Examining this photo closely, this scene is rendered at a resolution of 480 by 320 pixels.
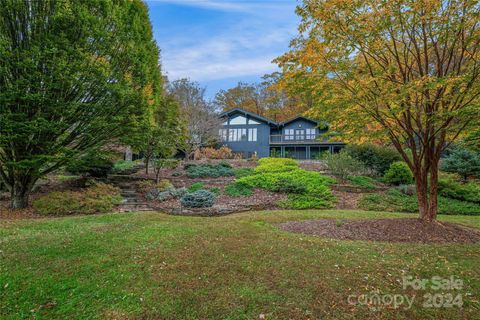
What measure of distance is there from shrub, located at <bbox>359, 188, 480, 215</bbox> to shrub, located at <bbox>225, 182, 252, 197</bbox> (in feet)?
16.9

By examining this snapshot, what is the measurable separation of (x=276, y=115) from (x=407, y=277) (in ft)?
118

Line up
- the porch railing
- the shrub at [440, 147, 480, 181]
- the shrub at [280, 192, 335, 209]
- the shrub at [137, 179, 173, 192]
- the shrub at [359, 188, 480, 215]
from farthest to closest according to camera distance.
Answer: the porch railing
the shrub at [440, 147, 480, 181]
the shrub at [137, 179, 173, 192]
the shrub at [280, 192, 335, 209]
the shrub at [359, 188, 480, 215]

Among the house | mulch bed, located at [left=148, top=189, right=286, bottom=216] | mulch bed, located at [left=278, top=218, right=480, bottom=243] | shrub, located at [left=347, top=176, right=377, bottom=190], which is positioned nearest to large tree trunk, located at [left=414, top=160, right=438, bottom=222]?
mulch bed, located at [left=278, top=218, right=480, bottom=243]

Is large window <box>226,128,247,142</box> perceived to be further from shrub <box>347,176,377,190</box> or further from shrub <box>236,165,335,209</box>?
shrub <box>347,176,377,190</box>

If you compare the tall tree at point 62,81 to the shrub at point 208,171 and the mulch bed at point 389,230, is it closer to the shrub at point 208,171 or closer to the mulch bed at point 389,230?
the shrub at point 208,171

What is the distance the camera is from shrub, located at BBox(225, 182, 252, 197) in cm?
1202

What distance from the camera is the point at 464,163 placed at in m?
13.8

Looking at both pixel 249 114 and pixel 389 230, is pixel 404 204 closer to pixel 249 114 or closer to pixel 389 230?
pixel 389 230

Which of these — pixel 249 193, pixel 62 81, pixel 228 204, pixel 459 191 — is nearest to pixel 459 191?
pixel 459 191

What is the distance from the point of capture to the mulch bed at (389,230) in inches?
231

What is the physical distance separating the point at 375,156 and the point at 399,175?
2.39 metres

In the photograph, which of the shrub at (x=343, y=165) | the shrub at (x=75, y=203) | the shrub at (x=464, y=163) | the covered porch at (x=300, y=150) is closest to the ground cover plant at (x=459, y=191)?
the shrub at (x=464, y=163)

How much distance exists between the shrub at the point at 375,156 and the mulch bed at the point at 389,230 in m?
9.92

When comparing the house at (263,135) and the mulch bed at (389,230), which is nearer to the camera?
the mulch bed at (389,230)
